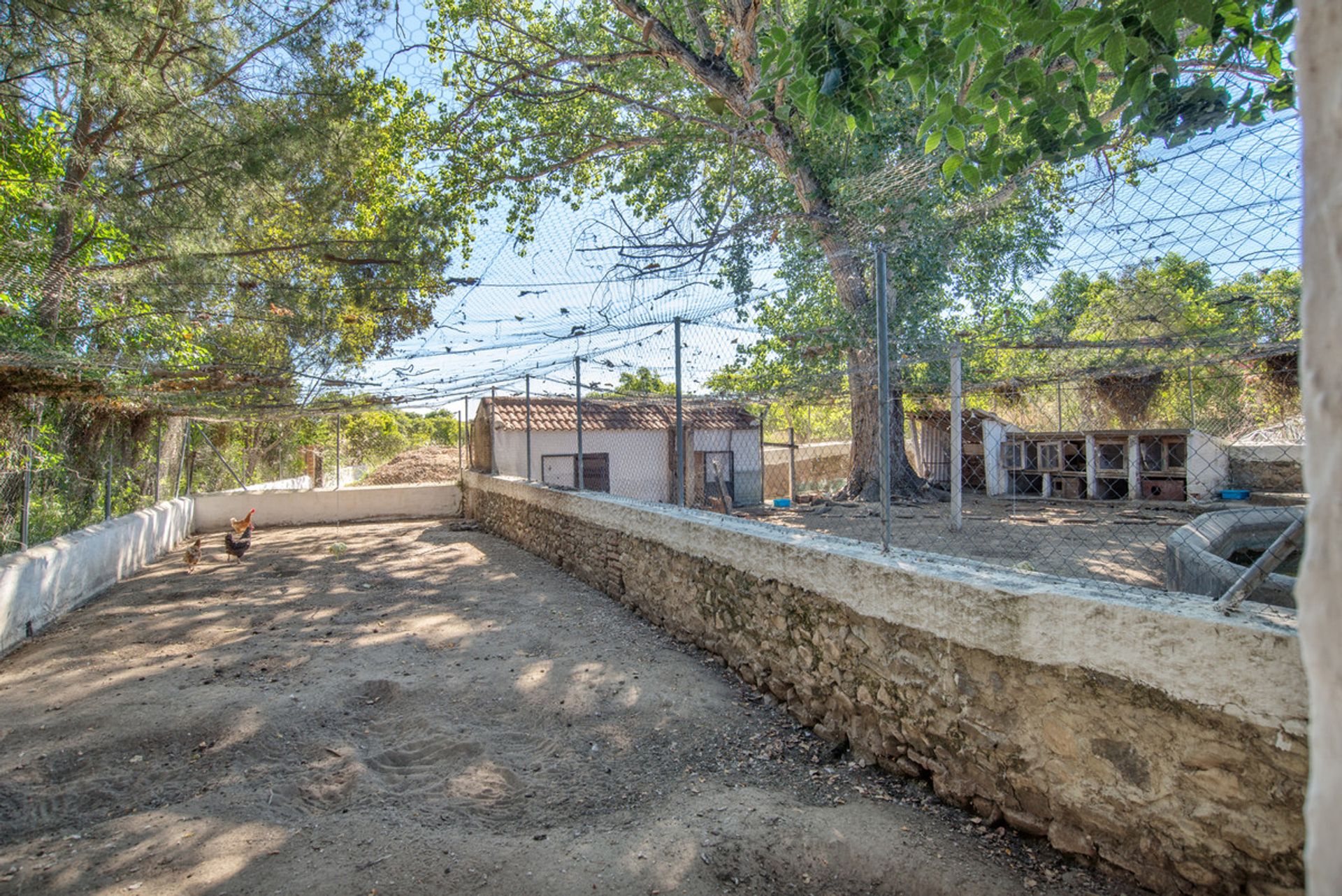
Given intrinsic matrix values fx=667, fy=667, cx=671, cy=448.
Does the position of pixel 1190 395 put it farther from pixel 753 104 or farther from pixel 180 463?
pixel 180 463

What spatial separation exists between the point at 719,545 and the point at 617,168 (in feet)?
33.4

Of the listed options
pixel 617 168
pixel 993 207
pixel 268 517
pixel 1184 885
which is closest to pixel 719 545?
pixel 993 207

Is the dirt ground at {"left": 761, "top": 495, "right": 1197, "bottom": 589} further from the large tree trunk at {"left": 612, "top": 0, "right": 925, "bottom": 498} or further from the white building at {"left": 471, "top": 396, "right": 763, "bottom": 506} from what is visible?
the white building at {"left": 471, "top": 396, "right": 763, "bottom": 506}

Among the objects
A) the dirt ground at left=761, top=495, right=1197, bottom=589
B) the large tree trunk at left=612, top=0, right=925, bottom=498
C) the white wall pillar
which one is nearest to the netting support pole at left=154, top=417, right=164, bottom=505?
the large tree trunk at left=612, top=0, right=925, bottom=498

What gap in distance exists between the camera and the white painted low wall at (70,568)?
5629mm

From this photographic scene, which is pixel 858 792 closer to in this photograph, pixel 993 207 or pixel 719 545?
pixel 719 545

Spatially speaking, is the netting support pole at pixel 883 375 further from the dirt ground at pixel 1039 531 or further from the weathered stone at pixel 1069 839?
the dirt ground at pixel 1039 531

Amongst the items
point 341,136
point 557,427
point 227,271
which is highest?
point 341,136

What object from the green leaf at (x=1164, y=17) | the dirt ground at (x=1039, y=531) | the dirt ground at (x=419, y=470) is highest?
the green leaf at (x=1164, y=17)

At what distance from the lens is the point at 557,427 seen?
51.5 feet

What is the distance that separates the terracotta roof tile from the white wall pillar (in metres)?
14.5

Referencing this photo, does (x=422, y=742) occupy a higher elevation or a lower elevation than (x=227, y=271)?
lower

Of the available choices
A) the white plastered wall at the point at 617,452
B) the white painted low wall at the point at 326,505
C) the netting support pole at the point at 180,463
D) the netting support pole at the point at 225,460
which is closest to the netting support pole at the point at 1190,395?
the white plastered wall at the point at 617,452

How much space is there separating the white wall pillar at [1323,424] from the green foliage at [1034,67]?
5.75 ft
